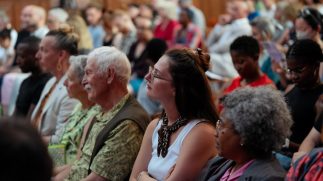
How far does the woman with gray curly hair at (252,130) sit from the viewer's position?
2994 millimetres

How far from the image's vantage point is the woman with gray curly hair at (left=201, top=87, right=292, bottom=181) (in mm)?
2994

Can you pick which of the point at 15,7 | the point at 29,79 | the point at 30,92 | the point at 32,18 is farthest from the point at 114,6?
the point at 30,92

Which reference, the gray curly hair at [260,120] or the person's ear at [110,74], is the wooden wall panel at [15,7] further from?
the gray curly hair at [260,120]

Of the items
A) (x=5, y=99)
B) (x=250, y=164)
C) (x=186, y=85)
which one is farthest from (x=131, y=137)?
(x=5, y=99)

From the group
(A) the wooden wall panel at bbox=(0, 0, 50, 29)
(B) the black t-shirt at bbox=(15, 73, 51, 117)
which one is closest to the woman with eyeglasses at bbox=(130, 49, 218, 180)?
(B) the black t-shirt at bbox=(15, 73, 51, 117)

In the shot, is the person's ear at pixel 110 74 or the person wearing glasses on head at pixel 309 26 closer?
the person's ear at pixel 110 74

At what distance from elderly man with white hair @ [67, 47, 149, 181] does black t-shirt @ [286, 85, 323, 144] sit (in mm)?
829

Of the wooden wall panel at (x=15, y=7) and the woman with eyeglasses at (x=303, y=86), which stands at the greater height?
the woman with eyeglasses at (x=303, y=86)

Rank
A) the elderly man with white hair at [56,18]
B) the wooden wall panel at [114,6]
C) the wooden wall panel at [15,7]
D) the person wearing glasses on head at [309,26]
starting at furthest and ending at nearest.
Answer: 1. the wooden wall panel at [15,7]
2. the wooden wall panel at [114,6]
3. the elderly man with white hair at [56,18]
4. the person wearing glasses on head at [309,26]

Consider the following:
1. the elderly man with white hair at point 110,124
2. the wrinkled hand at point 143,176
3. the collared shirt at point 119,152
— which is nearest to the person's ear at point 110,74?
the elderly man with white hair at point 110,124

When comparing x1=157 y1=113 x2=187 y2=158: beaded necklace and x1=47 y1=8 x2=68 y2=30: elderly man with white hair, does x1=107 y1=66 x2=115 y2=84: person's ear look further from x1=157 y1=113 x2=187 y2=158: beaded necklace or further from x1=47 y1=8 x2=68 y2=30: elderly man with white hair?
x1=47 y1=8 x2=68 y2=30: elderly man with white hair

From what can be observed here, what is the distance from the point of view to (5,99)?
7875mm

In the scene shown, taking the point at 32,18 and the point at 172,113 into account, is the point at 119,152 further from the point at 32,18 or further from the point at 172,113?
the point at 32,18

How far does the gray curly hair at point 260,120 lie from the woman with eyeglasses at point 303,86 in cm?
95
